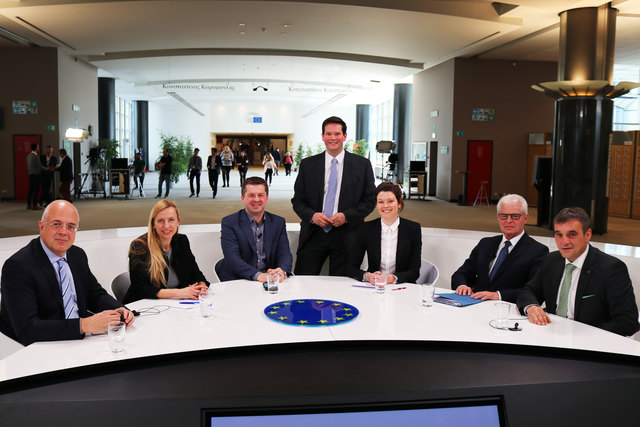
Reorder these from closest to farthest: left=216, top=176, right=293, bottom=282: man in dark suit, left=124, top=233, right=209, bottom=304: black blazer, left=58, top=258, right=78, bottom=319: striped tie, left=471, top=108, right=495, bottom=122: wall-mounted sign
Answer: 1. left=58, top=258, right=78, bottom=319: striped tie
2. left=124, top=233, right=209, bottom=304: black blazer
3. left=216, top=176, right=293, bottom=282: man in dark suit
4. left=471, top=108, right=495, bottom=122: wall-mounted sign

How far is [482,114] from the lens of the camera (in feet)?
53.6

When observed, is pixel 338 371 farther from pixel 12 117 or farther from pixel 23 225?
pixel 12 117

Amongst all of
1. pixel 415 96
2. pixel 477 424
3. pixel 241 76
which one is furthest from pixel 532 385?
pixel 241 76

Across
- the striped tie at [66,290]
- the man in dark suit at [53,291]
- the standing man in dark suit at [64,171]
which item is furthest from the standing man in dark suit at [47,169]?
the striped tie at [66,290]

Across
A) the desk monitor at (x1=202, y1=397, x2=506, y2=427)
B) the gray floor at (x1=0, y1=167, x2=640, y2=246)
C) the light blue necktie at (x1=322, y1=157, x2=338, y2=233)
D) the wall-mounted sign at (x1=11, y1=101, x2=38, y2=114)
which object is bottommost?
the gray floor at (x1=0, y1=167, x2=640, y2=246)

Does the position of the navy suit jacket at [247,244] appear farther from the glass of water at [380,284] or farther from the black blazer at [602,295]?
the black blazer at [602,295]

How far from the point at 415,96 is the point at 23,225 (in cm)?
1322

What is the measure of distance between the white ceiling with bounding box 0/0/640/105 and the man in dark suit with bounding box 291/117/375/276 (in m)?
7.09

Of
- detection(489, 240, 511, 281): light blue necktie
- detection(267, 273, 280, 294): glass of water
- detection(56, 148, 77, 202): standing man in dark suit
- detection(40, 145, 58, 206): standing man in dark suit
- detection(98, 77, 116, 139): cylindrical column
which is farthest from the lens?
detection(98, 77, 116, 139): cylindrical column

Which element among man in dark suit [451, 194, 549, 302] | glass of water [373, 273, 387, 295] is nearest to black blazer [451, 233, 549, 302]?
man in dark suit [451, 194, 549, 302]

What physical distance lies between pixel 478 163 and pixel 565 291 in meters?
14.0

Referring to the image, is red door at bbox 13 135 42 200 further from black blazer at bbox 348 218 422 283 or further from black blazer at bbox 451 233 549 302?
black blazer at bbox 451 233 549 302

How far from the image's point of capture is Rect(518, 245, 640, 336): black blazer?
2787 millimetres

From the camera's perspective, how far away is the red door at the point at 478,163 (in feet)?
53.9
